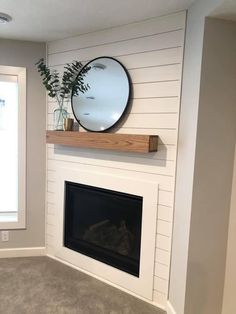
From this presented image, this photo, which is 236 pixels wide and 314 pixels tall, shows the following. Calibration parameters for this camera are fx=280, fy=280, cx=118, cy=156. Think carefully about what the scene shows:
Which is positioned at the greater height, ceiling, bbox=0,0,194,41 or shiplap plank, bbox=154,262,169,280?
ceiling, bbox=0,0,194,41

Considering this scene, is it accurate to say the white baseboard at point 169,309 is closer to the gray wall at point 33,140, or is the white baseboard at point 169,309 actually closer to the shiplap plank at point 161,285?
the shiplap plank at point 161,285

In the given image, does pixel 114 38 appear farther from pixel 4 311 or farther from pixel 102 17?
pixel 4 311

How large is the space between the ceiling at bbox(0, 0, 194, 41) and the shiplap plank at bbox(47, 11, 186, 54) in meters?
0.05

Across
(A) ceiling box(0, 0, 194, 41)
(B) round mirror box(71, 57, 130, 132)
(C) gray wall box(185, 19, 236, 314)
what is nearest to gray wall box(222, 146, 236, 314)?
(C) gray wall box(185, 19, 236, 314)

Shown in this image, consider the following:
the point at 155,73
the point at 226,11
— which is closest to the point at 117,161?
the point at 155,73

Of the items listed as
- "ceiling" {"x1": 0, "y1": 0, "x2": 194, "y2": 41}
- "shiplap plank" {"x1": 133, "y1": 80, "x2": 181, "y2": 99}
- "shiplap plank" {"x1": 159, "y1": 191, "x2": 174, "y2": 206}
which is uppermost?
"ceiling" {"x1": 0, "y1": 0, "x2": 194, "y2": 41}

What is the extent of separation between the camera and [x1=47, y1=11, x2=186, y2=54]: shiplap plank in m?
2.06

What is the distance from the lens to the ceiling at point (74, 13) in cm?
192

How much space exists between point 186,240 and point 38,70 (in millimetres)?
2155

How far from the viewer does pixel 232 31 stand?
1.78 metres

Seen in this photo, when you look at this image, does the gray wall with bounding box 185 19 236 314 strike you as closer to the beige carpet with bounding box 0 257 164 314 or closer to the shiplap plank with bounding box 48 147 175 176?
the shiplap plank with bounding box 48 147 175 176

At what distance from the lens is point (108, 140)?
2.28 meters

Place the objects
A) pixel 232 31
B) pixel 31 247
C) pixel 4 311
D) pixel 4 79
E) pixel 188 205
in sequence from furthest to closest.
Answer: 1. pixel 31 247
2. pixel 4 79
3. pixel 4 311
4. pixel 188 205
5. pixel 232 31

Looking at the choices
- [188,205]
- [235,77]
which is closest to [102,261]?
[188,205]
